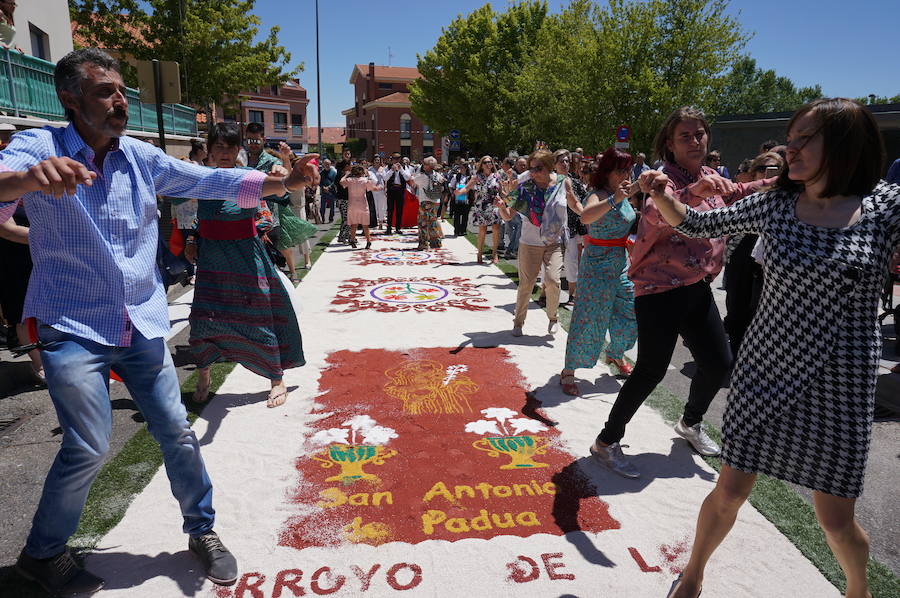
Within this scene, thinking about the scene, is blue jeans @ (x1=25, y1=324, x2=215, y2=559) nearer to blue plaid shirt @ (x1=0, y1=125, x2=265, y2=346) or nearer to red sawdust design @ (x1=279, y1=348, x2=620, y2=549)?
blue plaid shirt @ (x1=0, y1=125, x2=265, y2=346)

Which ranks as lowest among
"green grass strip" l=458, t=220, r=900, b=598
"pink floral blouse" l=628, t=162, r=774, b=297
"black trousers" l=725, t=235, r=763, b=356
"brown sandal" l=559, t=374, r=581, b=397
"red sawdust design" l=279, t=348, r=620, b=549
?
"red sawdust design" l=279, t=348, r=620, b=549

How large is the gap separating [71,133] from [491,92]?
4056 cm

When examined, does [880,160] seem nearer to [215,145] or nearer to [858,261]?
[858,261]

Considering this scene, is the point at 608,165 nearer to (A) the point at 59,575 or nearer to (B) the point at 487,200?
(A) the point at 59,575

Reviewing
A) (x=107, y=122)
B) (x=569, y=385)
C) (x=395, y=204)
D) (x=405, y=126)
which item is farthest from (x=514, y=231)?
(x=405, y=126)

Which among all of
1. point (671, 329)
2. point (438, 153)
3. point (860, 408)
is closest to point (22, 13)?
point (671, 329)

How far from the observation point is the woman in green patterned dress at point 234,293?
4.29m

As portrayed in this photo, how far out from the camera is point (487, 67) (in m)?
40.5

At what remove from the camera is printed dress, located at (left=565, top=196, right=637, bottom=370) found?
16.0 ft

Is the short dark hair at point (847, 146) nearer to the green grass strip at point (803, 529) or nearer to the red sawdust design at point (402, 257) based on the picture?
the green grass strip at point (803, 529)

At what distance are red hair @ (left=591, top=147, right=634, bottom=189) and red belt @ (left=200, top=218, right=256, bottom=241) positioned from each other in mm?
2561

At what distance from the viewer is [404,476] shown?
11.6 feet

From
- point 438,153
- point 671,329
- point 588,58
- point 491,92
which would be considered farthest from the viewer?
point 438,153

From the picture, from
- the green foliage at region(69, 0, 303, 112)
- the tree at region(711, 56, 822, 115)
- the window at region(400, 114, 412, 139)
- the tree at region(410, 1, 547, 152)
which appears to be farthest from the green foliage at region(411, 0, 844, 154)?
the tree at region(711, 56, 822, 115)
